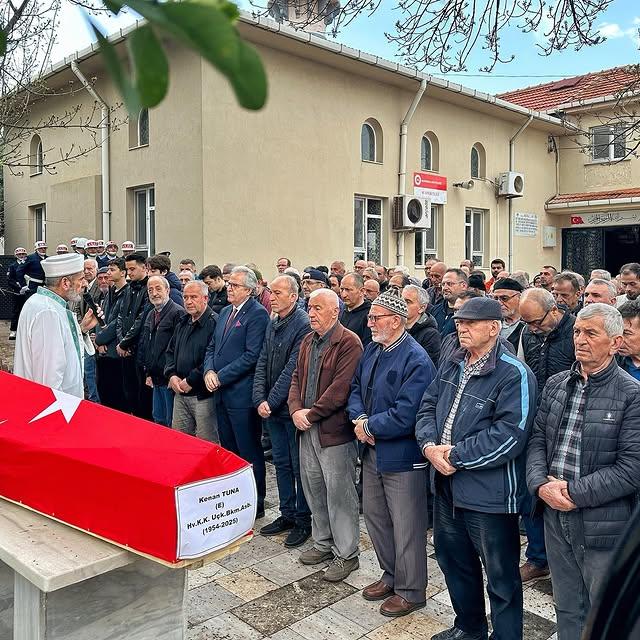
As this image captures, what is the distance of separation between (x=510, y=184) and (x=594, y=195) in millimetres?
3420

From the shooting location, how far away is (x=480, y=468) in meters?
3.19

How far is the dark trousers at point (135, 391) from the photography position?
7055 mm

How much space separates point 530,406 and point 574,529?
0.59m

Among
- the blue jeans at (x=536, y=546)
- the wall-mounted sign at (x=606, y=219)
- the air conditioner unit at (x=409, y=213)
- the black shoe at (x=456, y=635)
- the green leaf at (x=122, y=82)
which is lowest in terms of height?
the black shoe at (x=456, y=635)

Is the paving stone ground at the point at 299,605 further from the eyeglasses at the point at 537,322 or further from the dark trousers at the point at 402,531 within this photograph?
the eyeglasses at the point at 537,322

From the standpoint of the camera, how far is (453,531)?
339cm

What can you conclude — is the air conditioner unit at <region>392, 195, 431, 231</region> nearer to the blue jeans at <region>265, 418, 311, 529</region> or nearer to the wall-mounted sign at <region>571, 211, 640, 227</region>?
the wall-mounted sign at <region>571, 211, 640, 227</region>

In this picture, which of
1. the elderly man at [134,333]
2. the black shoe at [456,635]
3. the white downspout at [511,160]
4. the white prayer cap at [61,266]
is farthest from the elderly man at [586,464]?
the white downspout at [511,160]

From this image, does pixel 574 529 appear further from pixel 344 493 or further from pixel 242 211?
pixel 242 211

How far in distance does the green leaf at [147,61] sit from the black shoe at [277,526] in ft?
14.7

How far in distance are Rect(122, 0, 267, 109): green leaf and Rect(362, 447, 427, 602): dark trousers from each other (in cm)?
333

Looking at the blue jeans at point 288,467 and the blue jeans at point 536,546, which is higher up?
the blue jeans at point 288,467

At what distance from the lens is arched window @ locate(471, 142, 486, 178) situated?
54.6 feet

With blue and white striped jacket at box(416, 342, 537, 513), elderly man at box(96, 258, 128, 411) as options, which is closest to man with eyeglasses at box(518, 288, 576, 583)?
blue and white striped jacket at box(416, 342, 537, 513)
